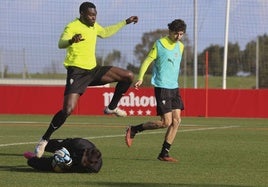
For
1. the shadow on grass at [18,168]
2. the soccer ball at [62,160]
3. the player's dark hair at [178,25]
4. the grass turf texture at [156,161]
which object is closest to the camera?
the grass turf texture at [156,161]

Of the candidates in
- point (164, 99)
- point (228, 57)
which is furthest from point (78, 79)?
point (228, 57)

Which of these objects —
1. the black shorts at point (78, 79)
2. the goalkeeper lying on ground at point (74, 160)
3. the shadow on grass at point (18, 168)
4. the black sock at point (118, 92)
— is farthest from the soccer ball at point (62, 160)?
the black sock at point (118, 92)

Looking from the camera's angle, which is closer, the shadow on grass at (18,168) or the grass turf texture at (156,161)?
the grass turf texture at (156,161)

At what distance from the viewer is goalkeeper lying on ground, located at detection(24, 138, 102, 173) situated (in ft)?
33.1

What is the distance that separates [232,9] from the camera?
113 ft

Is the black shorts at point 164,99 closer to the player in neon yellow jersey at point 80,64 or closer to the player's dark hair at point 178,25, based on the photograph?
Answer: the player in neon yellow jersey at point 80,64

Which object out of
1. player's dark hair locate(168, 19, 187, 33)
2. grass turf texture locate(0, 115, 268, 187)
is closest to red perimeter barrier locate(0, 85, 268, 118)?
grass turf texture locate(0, 115, 268, 187)

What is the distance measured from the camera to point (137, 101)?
30031mm

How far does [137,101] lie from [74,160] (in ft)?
65.2

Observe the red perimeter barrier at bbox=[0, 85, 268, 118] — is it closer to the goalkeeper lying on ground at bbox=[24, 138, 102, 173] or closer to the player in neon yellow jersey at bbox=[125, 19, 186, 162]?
the player in neon yellow jersey at bbox=[125, 19, 186, 162]

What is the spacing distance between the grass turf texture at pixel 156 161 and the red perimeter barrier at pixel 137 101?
33.3 feet

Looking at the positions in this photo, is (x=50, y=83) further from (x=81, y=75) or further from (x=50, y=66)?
(x=81, y=75)

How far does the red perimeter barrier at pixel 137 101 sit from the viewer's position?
29781 mm

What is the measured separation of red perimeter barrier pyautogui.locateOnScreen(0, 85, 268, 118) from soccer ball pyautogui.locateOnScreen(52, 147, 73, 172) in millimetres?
19462
